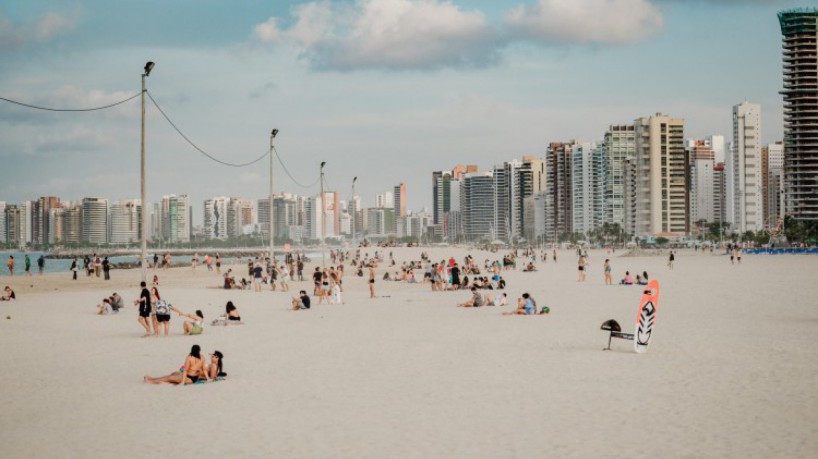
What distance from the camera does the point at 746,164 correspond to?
18425 centimetres

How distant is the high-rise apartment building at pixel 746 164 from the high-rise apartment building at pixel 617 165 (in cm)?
2742

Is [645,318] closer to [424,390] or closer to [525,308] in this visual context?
[424,390]

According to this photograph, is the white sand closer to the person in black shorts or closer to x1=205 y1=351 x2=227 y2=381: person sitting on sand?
x1=205 y1=351 x2=227 y2=381: person sitting on sand

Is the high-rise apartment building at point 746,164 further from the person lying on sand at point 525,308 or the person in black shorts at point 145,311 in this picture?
the person in black shorts at point 145,311

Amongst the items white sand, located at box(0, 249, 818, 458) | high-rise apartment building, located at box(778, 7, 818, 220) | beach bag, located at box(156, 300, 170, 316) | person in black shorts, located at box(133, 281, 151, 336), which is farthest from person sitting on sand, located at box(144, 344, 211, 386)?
high-rise apartment building, located at box(778, 7, 818, 220)

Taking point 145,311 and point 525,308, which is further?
point 525,308

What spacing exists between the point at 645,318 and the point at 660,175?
536 ft

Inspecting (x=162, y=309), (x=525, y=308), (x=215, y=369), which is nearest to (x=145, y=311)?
(x=162, y=309)

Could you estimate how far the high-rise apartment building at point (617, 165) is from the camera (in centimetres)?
18750

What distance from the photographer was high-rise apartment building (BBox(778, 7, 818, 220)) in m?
138

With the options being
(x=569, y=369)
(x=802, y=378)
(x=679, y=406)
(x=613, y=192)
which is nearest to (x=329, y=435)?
(x=679, y=406)

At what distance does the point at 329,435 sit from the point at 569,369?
18.4 ft

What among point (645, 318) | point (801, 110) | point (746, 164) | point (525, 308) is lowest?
point (525, 308)

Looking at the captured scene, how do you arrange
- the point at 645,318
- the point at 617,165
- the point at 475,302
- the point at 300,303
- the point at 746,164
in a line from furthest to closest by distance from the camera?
the point at 617,165 < the point at 746,164 < the point at 300,303 < the point at 475,302 < the point at 645,318
